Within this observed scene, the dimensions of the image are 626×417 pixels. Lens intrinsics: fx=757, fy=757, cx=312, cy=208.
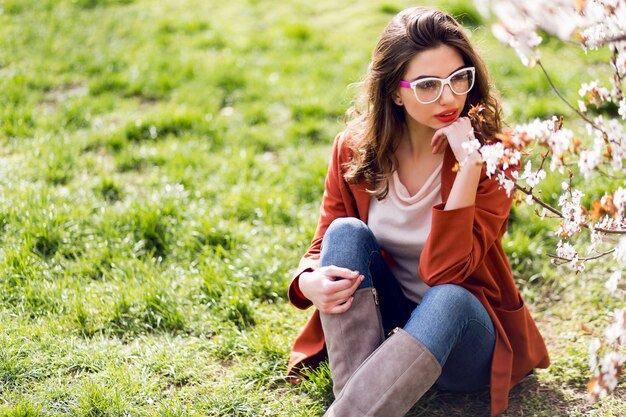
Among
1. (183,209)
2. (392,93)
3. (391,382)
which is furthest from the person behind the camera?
(183,209)

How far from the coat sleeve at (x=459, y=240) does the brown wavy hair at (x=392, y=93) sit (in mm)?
229

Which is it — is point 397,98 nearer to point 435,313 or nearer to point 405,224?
point 405,224

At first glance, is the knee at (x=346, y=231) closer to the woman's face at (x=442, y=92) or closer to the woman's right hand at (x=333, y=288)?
the woman's right hand at (x=333, y=288)

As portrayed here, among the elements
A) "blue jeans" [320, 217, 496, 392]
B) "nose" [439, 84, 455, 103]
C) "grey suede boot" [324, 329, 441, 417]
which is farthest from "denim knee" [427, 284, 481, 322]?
"nose" [439, 84, 455, 103]

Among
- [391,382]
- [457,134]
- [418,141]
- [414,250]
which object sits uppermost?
[457,134]

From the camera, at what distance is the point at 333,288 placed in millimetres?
2553

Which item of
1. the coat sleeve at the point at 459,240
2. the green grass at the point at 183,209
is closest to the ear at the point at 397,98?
the coat sleeve at the point at 459,240

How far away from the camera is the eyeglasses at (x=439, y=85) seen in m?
2.58

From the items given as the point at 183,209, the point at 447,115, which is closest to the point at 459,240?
the point at 447,115

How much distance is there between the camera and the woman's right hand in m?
2.56

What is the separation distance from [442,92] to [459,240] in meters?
0.51

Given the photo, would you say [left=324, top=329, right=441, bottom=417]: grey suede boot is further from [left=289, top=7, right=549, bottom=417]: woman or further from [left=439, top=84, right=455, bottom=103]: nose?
[left=439, top=84, right=455, bottom=103]: nose

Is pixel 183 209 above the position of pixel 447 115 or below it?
below

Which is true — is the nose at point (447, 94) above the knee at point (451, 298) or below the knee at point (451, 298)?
above
